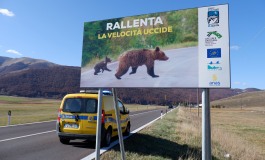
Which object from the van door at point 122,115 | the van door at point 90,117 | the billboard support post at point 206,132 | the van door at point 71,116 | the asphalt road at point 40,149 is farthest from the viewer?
the van door at point 122,115

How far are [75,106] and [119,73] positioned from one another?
5478mm

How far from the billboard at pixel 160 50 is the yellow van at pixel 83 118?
429 centimetres

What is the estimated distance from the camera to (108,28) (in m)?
6.26

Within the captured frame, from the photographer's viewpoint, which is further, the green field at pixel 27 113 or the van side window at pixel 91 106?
the green field at pixel 27 113

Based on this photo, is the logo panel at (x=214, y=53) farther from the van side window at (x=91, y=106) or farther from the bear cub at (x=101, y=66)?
the van side window at (x=91, y=106)

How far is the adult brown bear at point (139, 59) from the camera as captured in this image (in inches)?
220

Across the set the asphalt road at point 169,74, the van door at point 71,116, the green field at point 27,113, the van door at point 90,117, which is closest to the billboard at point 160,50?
the asphalt road at point 169,74

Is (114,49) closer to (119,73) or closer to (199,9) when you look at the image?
(119,73)

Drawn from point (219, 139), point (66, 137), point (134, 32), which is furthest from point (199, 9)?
point (219, 139)

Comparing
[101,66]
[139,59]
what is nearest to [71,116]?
[101,66]

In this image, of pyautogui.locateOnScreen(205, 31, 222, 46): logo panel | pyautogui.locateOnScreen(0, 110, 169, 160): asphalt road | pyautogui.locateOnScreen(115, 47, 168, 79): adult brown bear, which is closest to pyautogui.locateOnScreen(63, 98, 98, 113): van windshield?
pyautogui.locateOnScreen(0, 110, 169, 160): asphalt road

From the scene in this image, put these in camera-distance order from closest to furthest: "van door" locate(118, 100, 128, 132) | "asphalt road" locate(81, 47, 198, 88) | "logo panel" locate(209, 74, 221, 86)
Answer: "logo panel" locate(209, 74, 221, 86) → "asphalt road" locate(81, 47, 198, 88) → "van door" locate(118, 100, 128, 132)

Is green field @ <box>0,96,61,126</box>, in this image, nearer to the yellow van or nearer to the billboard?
the yellow van

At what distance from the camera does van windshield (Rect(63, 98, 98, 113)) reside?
425 inches
